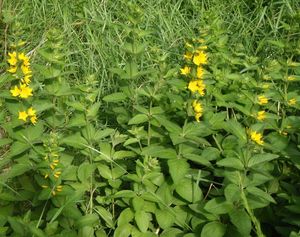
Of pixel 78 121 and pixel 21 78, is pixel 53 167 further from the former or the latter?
pixel 21 78

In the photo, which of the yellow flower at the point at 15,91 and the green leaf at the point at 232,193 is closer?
the green leaf at the point at 232,193

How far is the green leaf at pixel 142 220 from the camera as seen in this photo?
→ 2154 mm

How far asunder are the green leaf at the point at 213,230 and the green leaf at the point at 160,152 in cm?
35

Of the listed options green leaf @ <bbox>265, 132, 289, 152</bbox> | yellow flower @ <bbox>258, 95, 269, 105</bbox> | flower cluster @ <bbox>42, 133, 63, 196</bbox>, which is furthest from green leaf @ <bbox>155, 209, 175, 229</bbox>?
yellow flower @ <bbox>258, 95, 269, 105</bbox>

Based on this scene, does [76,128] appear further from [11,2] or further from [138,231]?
[11,2]

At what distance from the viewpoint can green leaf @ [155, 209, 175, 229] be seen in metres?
2.17

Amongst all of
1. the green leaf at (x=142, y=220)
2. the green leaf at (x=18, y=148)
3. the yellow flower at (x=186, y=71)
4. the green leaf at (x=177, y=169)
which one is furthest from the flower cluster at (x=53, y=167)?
the yellow flower at (x=186, y=71)

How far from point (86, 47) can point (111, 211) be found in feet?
4.87

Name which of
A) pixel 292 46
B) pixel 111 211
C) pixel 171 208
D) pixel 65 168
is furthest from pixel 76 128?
pixel 292 46

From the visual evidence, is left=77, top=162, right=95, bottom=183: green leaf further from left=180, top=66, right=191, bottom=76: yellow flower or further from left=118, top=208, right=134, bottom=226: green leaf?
left=180, top=66, right=191, bottom=76: yellow flower

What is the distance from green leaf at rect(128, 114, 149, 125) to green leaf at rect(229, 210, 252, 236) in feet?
1.99

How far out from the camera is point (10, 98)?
7.23 feet

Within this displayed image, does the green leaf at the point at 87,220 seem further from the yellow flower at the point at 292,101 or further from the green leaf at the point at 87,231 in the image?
the yellow flower at the point at 292,101

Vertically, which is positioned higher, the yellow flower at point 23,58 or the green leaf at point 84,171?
the yellow flower at point 23,58
